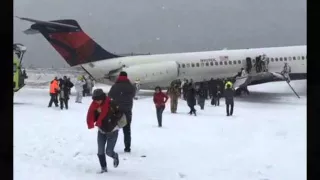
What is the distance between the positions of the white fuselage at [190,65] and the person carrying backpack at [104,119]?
17655mm

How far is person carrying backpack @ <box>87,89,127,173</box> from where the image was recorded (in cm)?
598

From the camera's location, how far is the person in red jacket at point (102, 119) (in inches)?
235

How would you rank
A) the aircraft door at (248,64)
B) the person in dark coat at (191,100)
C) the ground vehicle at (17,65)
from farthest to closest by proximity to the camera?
the aircraft door at (248,64) → the ground vehicle at (17,65) → the person in dark coat at (191,100)

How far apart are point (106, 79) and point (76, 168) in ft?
59.0

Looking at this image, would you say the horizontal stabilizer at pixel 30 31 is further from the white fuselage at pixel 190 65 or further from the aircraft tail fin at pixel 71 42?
the white fuselage at pixel 190 65

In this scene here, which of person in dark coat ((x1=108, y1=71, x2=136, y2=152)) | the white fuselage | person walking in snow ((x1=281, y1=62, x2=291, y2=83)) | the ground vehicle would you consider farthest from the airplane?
person in dark coat ((x1=108, y1=71, x2=136, y2=152))

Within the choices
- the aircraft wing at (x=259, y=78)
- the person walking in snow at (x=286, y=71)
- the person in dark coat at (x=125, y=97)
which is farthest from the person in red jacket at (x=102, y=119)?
the person walking in snow at (x=286, y=71)

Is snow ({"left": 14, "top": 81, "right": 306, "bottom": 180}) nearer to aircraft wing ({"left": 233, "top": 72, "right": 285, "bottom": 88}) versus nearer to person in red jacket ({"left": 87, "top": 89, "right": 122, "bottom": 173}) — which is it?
person in red jacket ({"left": 87, "top": 89, "right": 122, "bottom": 173})

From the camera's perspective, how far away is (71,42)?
2392cm

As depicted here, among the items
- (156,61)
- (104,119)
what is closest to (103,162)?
(104,119)
